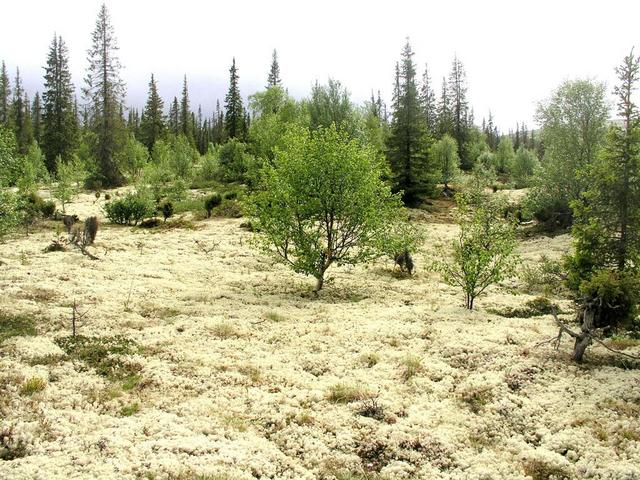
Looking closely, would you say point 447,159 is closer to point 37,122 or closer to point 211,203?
point 211,203

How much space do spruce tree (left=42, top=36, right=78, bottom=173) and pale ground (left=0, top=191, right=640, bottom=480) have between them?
55.1 metres

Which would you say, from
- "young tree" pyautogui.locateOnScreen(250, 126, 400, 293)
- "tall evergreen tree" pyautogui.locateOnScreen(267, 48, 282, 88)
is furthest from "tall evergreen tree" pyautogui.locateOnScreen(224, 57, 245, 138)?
"young tree" pyautogui.locateOnScreen(250, 126, 400, 293)

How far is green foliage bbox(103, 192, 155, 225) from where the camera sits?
39.1 m

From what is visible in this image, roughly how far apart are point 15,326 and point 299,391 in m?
9.60

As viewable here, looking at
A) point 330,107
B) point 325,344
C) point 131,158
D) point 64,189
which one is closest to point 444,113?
point 330,107

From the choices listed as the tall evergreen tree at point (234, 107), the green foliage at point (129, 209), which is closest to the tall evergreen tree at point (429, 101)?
the tall evergreen tree at point (234, 107)

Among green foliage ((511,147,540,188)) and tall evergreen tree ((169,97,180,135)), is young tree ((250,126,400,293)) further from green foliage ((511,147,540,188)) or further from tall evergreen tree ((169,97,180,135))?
tall evergreen tree ((169,97,180,135))

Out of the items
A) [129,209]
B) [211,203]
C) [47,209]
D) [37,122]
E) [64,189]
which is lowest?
[129,209]

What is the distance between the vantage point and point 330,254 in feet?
75.4

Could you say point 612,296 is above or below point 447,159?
below

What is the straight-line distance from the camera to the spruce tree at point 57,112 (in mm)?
69875

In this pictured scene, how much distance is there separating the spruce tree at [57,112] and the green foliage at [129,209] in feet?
120

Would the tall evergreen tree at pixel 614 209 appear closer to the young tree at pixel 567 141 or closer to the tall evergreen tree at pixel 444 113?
the young tree at pixel 567 141

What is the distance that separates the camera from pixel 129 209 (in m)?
39.1
